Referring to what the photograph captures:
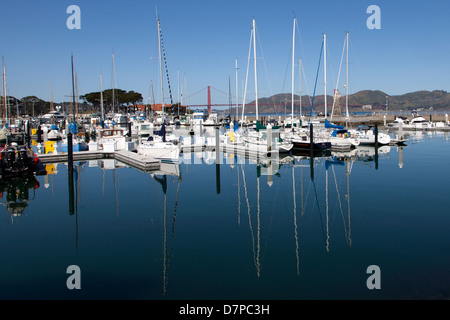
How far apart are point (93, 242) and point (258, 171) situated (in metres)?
13.9

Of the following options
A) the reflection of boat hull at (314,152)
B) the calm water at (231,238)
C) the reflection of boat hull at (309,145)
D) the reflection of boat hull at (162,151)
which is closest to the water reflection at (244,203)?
the calm water at (231,238)

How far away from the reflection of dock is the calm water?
2.21 m

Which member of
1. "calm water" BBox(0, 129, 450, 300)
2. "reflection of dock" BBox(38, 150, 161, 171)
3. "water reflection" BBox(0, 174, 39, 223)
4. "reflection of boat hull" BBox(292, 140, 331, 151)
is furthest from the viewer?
"reflection of boat hull" BBox(292, 140, 331, 151)

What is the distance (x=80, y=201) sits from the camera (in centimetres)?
1680

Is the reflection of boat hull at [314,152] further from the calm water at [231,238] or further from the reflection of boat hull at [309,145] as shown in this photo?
the calm water at [231,238]

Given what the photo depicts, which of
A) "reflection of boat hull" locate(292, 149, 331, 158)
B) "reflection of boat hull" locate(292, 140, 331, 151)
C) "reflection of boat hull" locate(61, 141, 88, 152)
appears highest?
"reflection of boat hull" locate(61, 141, 88, 152)

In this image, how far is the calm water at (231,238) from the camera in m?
8.57

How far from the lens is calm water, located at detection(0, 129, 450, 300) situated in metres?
8.57

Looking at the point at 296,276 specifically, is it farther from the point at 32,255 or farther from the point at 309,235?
the point at 32,255

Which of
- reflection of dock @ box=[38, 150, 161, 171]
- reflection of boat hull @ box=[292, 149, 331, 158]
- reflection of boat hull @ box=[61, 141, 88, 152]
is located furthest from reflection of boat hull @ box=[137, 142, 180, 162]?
reflection of boat hull @ box=[292, 149, 331, 158]

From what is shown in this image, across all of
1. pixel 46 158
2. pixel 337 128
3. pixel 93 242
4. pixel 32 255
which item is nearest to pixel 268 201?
pixel 93 242

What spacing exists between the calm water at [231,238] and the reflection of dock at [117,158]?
2.21 m

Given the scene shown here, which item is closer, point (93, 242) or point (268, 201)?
point (93, 242)

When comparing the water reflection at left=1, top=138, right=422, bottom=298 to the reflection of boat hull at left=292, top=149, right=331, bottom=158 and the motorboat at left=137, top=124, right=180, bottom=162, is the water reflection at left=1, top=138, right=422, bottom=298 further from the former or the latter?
the reflection of boat hull at left=292, top=149, right=331, bottom=158
